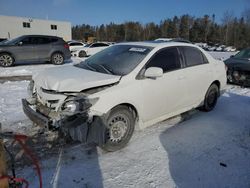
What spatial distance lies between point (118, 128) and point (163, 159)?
2.76 feet

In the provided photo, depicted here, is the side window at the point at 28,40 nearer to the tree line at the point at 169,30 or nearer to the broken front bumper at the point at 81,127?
the broken front bumper at the point at 81,127

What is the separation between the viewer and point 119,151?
4.00 m

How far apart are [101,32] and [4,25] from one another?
4429 centimetres

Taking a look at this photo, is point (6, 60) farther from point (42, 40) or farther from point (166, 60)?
point (166, 60)

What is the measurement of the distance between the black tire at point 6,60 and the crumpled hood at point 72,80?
947 centimetres

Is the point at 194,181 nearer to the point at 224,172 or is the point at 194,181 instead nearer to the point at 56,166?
the point at 224,172

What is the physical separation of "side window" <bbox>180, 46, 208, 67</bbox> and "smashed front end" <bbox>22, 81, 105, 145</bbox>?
2.55m

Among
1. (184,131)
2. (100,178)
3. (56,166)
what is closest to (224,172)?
(184,131)

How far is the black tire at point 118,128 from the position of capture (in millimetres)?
3812

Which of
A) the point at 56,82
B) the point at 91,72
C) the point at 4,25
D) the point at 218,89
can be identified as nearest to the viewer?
the point at 56,82

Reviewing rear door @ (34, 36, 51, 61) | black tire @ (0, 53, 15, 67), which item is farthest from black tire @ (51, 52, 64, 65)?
black tire @ (0, 53, 15, 67)

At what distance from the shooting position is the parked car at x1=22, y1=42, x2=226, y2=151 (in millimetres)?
3561

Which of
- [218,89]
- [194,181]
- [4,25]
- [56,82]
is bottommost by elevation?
[194,181]

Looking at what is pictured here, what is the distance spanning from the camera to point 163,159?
150 inches
